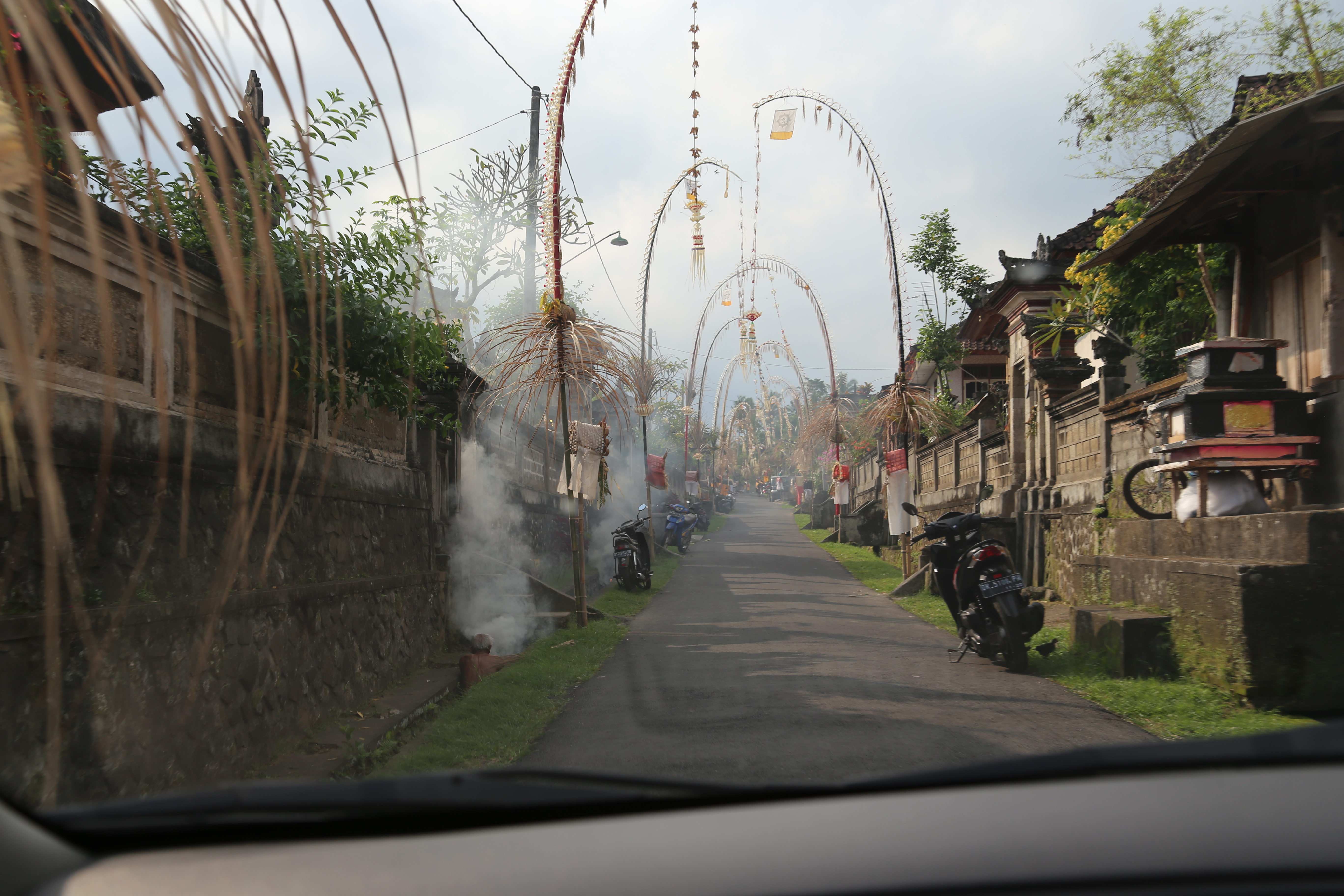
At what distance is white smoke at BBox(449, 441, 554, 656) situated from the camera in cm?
1062

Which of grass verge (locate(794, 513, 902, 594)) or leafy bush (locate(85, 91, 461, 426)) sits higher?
leafy bush (locate(85, 91, 461, 426))

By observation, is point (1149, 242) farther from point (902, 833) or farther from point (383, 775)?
point (902, 833)

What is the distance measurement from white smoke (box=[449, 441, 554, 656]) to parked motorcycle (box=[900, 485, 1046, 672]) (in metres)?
4.86

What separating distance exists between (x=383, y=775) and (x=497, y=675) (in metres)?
2.70

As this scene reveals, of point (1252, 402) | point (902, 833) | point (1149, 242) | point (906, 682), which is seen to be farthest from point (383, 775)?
point (1149, 242)

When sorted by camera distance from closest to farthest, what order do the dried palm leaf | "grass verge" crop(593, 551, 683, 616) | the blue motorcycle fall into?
1. "grass verge" crop(593, 551, 683, 616)
2. the dried palm leaf
3. the blue motorcycle

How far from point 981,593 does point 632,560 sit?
9.23m

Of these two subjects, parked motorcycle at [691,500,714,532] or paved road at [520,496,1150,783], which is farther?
parked motorcycle at [691,500,714,532]

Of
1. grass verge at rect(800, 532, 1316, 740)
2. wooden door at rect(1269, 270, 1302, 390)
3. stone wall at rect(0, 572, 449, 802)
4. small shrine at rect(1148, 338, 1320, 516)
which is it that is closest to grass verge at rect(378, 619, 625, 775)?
stone wall at rect(0, 572, 449, 802)

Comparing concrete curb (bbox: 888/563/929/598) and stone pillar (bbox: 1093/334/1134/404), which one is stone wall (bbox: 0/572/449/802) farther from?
concrete curb (bbox: 888/563/929/598)

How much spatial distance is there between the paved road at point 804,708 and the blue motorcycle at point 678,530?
15.7m

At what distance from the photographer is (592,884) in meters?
1.17

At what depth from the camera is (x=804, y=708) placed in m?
6.05

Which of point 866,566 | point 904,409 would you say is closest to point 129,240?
point 904,409
